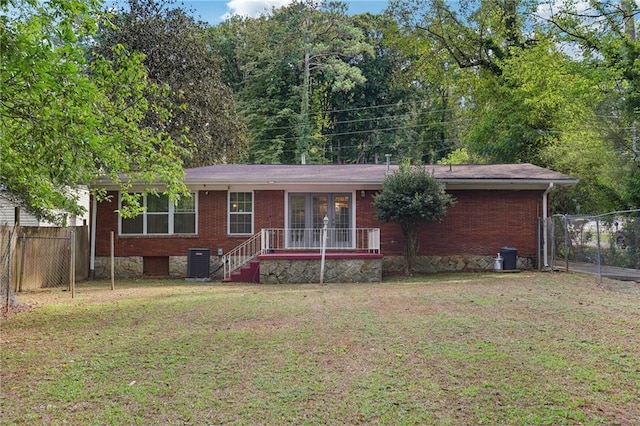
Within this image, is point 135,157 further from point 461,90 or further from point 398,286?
point 461,90

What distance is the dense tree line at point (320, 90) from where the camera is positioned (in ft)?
21.0

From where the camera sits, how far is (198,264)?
561 inches

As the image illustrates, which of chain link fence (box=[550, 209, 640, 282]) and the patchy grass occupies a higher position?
chain link fence (box=[550, 209, 640, 282])

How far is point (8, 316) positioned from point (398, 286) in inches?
315

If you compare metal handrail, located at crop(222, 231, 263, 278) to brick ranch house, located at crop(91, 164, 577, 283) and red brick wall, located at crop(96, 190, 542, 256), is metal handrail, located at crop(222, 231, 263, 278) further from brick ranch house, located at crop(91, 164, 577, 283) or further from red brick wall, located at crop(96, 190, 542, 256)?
red brick wall, located at crop(96, 190, 542, 256)

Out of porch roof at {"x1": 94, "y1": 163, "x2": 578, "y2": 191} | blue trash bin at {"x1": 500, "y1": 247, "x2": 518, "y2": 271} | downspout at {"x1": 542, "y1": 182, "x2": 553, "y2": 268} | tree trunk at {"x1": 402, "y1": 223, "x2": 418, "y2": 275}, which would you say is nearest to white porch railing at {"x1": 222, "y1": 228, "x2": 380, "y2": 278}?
tree trunk at {"x1": 402, "y1": 223, "x2": 418, "y2": 275}

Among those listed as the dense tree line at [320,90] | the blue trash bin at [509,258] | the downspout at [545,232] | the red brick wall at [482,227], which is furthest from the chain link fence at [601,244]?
the dense tree line at [320,90]

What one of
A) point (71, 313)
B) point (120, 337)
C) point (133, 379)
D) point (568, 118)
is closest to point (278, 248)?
point (71, 313)

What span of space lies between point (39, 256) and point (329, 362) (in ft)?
33.0

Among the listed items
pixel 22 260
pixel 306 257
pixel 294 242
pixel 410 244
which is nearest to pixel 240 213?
pixel 294 242

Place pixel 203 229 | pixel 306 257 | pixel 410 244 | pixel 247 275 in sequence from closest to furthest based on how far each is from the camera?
pixel 306 257 → pixel 247 275 → pixel 410 244 → pixel 203 229

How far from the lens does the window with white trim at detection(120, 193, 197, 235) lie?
15.1m

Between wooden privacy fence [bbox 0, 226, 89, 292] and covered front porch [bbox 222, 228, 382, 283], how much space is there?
14.2ft

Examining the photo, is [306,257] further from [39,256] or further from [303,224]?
[39,256]
